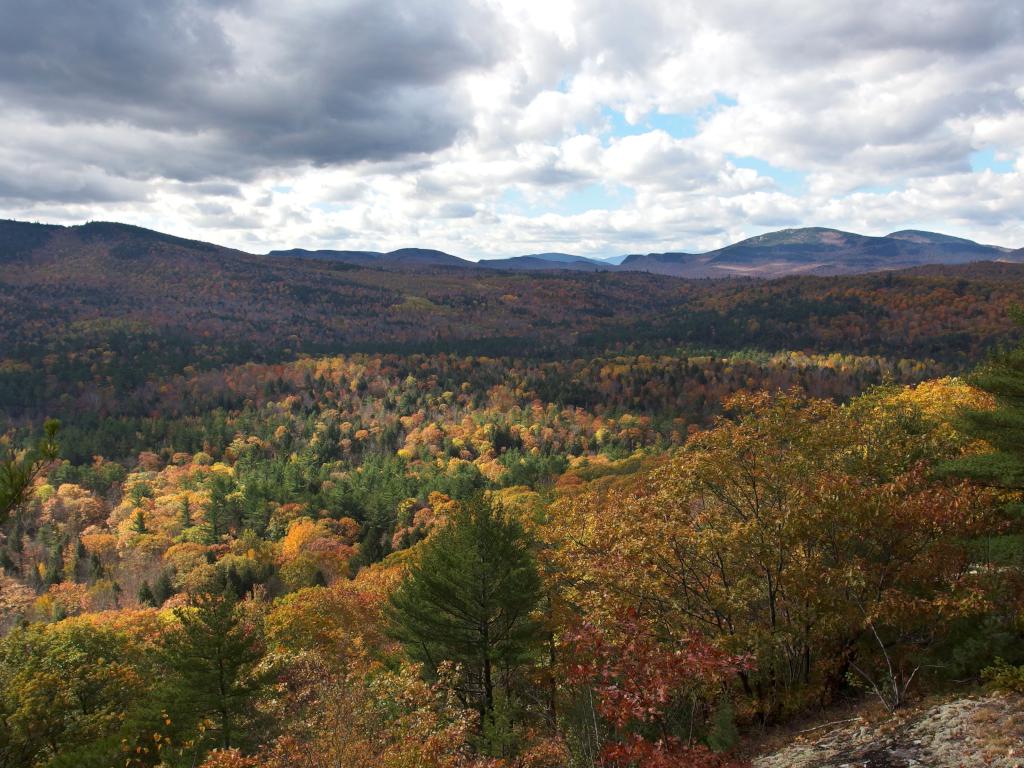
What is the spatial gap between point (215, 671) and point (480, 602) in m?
10.1

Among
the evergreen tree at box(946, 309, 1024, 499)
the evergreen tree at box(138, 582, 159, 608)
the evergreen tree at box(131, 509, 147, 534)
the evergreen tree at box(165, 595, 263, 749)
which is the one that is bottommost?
the evergreen tree at box(131, 509, 147, 534)

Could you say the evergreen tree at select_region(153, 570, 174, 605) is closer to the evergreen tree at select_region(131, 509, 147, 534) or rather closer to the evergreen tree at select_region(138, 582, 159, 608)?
the evergreen tree at select_region(138, 582, 159, 608)

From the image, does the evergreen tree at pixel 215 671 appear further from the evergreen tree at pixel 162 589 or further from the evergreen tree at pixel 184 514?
the evergreen tree at pixel 184 514

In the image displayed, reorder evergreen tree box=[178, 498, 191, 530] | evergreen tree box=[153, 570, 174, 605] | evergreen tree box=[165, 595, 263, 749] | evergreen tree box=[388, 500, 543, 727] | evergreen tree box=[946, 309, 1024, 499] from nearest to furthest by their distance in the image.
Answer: evergreen tree box=[946, 309, 1024, 499], evergreen tree box=[165, 595, 263, 749], evergreen tree box=[388, 500, 543, 727], evergreen tree box=[153, 570, 174, 605], evergreen tree box=[178, 498, 191, 530]

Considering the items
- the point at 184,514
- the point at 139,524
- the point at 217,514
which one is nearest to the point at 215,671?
the point at 217,514

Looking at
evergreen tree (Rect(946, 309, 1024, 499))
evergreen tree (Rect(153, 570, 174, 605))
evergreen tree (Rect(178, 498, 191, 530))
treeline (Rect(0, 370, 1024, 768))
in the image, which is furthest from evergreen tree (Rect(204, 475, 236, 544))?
evergreen tree (Rect(946, 309, 1024, 499))

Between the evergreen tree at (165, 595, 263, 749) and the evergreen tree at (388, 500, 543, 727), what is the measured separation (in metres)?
6.44

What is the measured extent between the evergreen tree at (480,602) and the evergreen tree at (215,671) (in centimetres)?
644

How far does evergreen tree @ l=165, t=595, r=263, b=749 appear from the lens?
76.6ft

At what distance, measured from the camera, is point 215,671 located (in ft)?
77.9

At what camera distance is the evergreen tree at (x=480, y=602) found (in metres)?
24.0

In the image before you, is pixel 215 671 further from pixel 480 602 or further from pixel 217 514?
pixel 217 514

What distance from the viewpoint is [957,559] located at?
16578 mm

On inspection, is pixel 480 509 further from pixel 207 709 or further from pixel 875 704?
pixel 875 704
